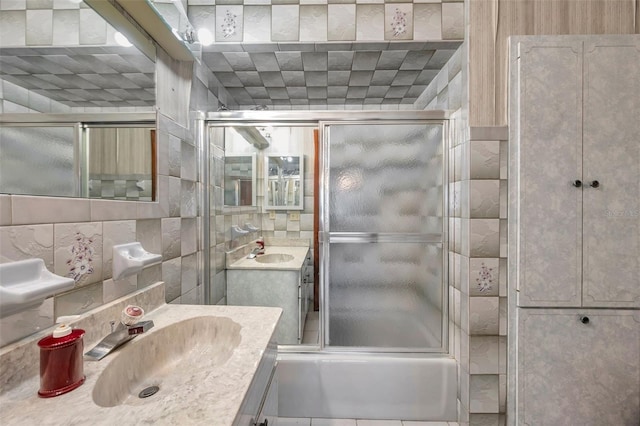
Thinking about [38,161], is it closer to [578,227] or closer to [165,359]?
[165,359]

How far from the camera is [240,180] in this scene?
229 centimetres

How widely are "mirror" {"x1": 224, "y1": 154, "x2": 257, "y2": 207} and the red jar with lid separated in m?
1.46

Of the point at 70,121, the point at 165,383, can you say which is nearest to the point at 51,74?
the point at 70,121

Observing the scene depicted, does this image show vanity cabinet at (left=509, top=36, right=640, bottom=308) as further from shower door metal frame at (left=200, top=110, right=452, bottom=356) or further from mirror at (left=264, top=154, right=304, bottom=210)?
mirror at (left=264, top=154, right=304, bottom=210)

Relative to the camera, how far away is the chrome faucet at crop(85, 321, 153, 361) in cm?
71

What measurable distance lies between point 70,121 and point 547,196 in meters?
1.94

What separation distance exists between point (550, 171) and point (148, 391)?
1.87m

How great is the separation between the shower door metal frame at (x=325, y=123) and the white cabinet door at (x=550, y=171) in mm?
385

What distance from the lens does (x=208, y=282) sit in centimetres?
175

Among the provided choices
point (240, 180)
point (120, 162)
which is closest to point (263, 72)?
point (240, 180)

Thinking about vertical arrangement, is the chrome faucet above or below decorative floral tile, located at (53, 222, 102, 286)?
below

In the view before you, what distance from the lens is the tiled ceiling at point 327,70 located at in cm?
155

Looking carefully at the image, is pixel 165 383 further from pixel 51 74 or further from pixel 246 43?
pixel 246 43

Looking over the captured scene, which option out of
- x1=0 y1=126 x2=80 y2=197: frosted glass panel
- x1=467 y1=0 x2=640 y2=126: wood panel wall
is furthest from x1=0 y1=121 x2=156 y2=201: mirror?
x1=467 y1=0 x2=640 y2=126: wood panel wall
